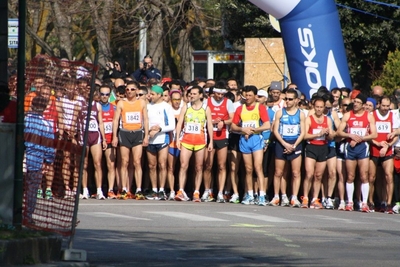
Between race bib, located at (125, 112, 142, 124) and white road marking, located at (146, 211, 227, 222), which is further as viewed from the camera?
race bib, located at (125, 112, 142, 124)

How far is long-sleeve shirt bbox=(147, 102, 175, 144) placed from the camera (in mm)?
18750

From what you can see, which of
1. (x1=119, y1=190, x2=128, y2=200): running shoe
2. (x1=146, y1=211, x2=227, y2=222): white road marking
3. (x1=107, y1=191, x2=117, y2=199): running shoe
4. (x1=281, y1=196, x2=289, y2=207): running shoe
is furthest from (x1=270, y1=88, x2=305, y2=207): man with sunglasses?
(x1=146, y1=211, x2=227, y2=222): white road marking

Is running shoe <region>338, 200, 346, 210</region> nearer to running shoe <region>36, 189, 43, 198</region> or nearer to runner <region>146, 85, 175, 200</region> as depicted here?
runner <region>146, 85, 175, 200</region>

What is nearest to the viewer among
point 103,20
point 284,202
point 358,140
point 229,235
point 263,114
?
point 229,235

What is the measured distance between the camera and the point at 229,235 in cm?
1325

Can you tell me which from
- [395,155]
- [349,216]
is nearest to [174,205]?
[349,216]

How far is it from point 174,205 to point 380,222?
11.5ft

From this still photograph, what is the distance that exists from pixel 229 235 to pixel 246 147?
17.6ft

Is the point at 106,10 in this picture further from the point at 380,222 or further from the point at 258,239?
the point at 258,239

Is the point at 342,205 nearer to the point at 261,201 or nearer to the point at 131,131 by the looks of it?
the point at 261,201

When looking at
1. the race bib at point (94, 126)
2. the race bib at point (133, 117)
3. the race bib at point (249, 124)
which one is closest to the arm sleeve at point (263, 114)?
the race bib at point (249, 124)

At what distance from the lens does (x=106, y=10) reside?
3594 cm


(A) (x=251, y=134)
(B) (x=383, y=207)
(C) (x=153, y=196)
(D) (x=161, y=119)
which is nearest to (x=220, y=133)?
(A) (x=251, y=134)

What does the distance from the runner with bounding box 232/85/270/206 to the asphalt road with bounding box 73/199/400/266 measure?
658mm
